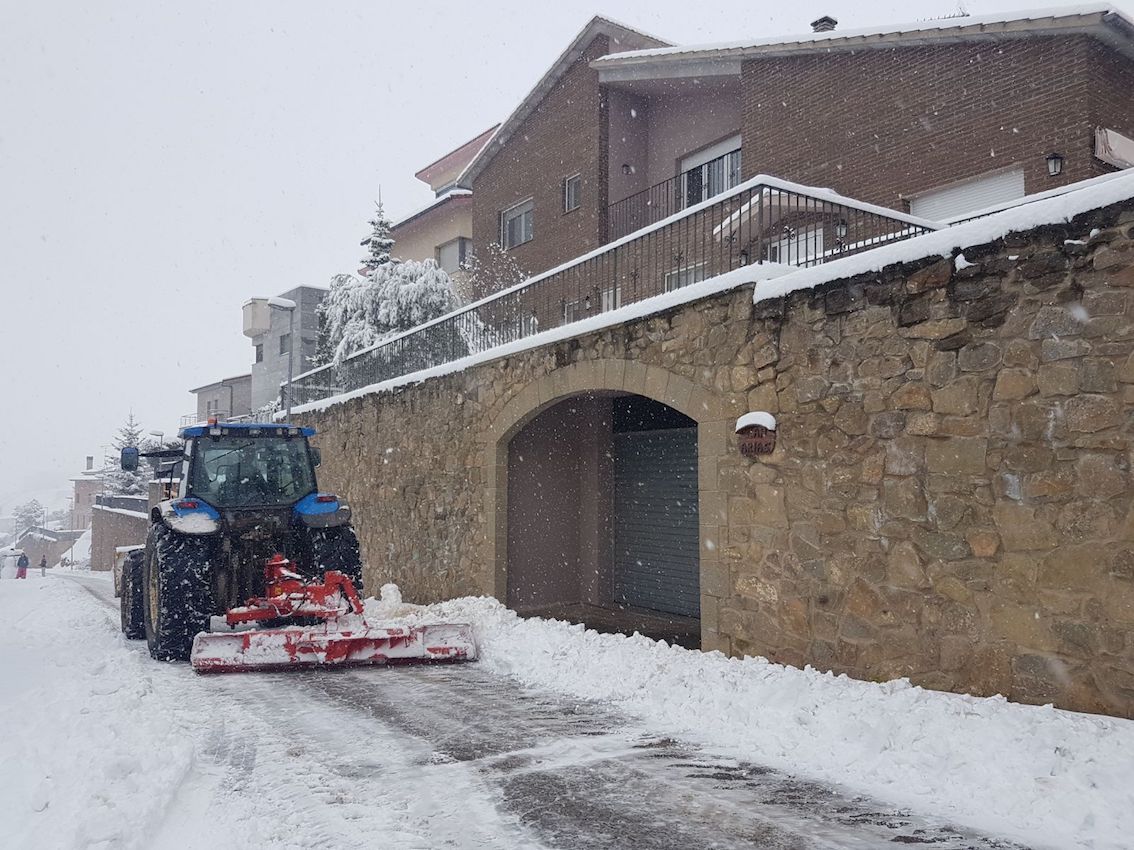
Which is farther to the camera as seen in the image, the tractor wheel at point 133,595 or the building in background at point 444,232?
the building in background at point 444,232

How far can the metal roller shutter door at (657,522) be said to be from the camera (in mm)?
11398

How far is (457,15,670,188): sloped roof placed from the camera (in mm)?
17609

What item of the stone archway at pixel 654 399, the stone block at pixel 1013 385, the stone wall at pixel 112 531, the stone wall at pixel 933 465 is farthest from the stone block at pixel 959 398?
the stone wall at pixel 112 531

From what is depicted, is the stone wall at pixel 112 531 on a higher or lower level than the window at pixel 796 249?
lower

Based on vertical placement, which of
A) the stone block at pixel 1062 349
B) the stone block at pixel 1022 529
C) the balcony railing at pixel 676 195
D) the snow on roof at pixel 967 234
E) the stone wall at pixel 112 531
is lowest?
the stone wall at pixel 112 531

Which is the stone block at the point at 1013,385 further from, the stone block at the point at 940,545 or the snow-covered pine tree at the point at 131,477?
the snow-covered pine tree at the point at 131,477

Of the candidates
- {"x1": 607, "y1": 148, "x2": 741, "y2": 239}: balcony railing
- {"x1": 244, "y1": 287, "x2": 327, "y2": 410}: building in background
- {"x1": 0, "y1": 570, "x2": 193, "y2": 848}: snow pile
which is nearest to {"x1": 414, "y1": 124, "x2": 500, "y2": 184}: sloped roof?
{"x1": 244, "y1": 287, "x2": 327, "y2": 410}: building in background

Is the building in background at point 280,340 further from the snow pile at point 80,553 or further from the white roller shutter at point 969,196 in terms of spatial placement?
the snow pile at point 80,553

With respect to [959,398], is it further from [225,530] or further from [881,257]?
[225,530]

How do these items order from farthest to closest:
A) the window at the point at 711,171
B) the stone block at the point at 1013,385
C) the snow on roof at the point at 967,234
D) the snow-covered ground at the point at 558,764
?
1. the window at the point at 711,171
2. the stone block at the point at 1013,385
3. the snow on roof at the point at 967,234
4. the snow-covered ground at the point at 558,764

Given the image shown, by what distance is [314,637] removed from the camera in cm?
795

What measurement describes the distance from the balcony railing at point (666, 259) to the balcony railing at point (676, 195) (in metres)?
3.49

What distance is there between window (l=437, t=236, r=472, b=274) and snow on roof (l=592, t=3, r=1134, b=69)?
1126 cm

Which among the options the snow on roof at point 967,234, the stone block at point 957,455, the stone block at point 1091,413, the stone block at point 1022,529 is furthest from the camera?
the stone block at point 957,455
